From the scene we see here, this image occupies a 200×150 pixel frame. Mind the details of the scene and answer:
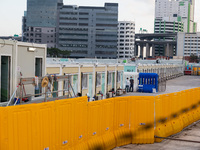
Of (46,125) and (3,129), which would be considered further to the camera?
(46,125)

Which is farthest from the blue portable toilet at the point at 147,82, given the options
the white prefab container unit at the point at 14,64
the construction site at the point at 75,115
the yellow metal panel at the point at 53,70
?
the white prefab container unit at the point at 14,64

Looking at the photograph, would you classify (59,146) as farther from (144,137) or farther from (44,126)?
(144,137)

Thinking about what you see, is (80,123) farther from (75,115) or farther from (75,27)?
(75,27)

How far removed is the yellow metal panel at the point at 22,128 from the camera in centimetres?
813

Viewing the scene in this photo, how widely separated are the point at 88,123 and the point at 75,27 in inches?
6902

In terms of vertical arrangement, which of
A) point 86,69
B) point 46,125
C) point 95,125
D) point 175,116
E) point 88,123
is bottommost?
point 175,116

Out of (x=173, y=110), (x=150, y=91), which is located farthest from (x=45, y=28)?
(x=173, y=110)

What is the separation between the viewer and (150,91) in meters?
42.7

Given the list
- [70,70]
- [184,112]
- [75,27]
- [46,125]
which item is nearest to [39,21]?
[75,27]

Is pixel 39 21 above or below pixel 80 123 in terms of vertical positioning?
above

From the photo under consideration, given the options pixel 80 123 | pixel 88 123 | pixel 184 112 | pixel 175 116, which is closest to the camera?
pixel 80 123

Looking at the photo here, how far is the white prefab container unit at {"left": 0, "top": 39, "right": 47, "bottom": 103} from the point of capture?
14.3 meters

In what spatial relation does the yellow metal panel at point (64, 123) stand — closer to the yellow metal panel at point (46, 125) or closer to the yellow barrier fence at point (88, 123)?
the yellow barrier fence at point (88, 123)

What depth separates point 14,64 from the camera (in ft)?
48.9
